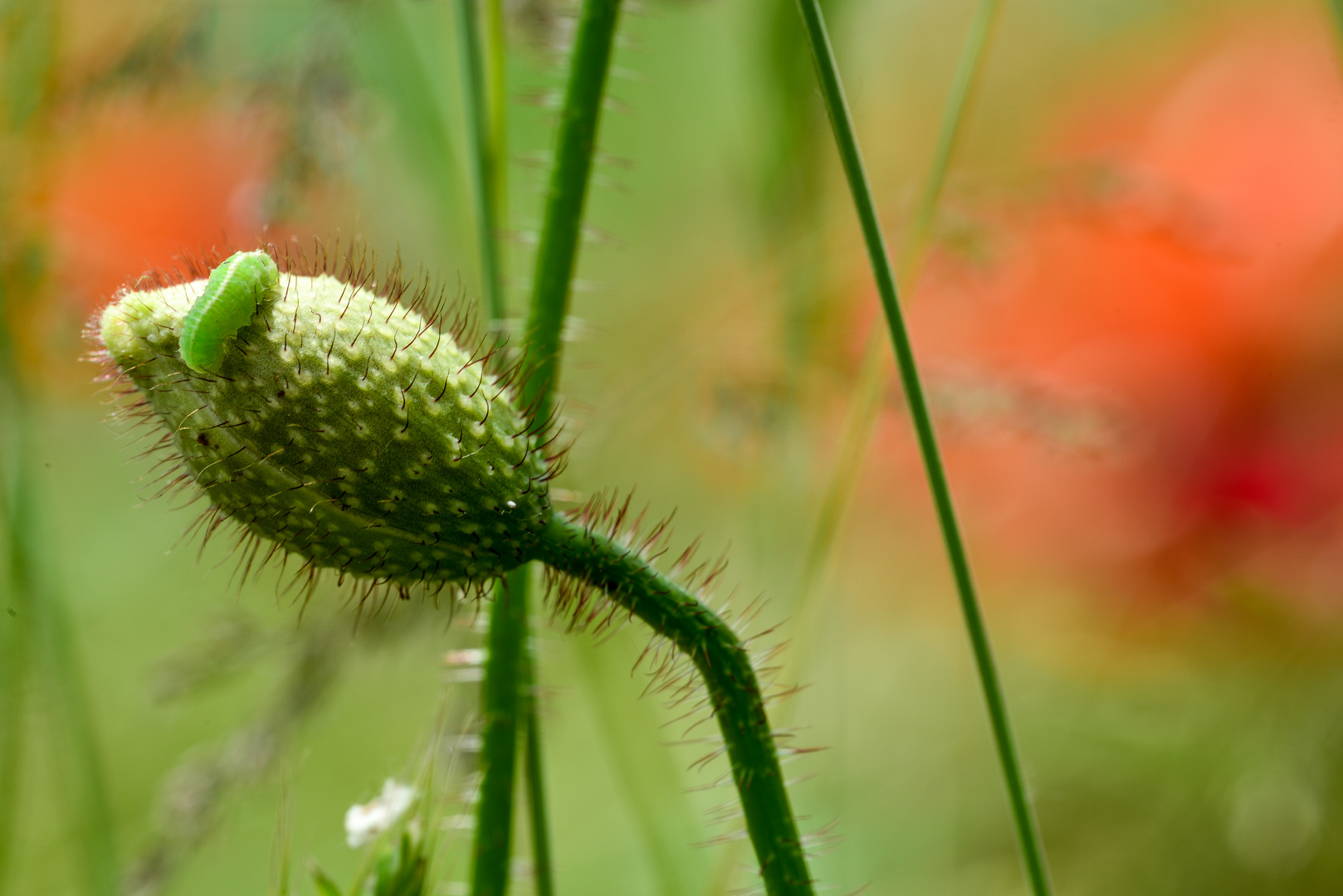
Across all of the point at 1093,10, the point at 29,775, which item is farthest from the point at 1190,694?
the point at 29,775

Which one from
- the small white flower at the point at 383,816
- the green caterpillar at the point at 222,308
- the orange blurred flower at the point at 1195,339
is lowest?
the small white flower at the point at 383,816

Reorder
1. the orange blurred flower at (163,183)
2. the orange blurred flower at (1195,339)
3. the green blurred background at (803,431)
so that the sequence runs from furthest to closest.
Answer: the orange blurred flower at (163,183) < the orange blurred flower at (1195,339) < the green blurred background at (803,431)

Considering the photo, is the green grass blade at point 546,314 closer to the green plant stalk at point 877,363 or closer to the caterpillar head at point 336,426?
the caterpillar head at point 336,426

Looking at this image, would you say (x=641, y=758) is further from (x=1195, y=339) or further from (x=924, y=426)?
(x=924, y=426)

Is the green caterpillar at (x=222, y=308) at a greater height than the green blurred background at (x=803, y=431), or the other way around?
the green blurred background at (x=803, y=431)

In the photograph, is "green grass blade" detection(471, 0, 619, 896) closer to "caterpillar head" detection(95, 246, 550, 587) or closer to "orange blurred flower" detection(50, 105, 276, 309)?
"caterpillar head" detection(95, 246, 550, 587)

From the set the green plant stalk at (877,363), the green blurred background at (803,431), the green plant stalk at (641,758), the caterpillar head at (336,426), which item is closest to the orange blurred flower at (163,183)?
the green blurred background at (803,431)

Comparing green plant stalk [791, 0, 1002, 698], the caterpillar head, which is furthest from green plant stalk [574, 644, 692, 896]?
the caterpillar head
